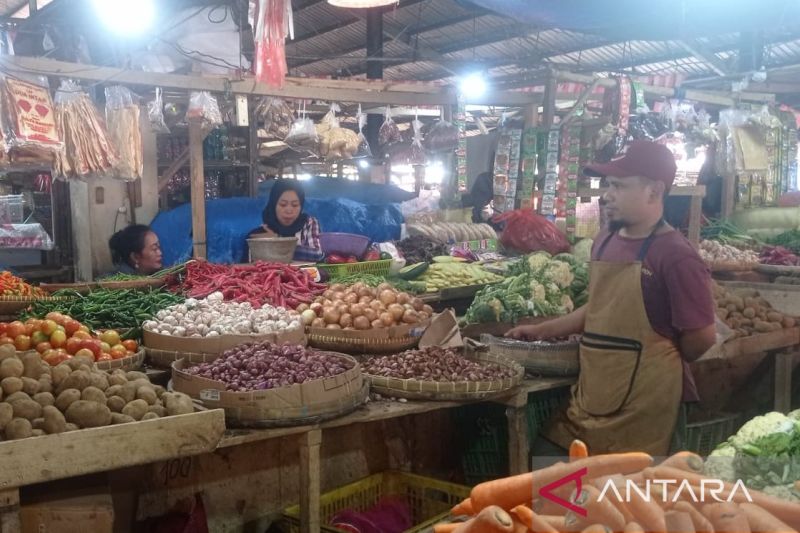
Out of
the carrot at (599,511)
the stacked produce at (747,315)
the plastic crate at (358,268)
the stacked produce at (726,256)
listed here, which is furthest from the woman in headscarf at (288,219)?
the carrot at (599,511)

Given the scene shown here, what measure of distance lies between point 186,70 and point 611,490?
716 centimetres

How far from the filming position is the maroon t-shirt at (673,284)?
3.28 metres

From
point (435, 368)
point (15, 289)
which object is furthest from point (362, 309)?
point (15, 289)

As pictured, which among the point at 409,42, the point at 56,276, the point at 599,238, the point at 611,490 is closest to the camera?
the point at 611,490

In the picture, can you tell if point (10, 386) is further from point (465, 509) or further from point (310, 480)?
point (465, 509)

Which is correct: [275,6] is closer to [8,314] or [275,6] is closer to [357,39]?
[8,314]

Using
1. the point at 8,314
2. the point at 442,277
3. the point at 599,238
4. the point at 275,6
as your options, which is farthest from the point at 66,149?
the point at 599,238

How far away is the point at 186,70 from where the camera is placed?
7711mm

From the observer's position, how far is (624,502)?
1547mm

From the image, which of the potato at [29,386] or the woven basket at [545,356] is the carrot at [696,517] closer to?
the potato at [29,386]

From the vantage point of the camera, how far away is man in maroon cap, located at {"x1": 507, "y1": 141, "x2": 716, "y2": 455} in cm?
332

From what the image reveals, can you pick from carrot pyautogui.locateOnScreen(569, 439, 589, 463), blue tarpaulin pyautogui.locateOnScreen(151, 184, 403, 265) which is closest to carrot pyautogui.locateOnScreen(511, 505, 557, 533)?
carrot pyautogui.locateOnScreen(569, 439, 589, 463)

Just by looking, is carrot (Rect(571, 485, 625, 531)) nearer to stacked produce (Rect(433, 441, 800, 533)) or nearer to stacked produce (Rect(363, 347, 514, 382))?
stacked produce (Rect(433, 441, 800, 533))

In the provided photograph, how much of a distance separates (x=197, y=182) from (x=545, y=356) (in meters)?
2.82
